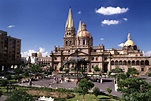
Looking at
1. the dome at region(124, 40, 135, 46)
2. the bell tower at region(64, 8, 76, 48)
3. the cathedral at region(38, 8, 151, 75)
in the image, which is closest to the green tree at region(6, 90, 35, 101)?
the cathedral at region(38, 8, 151, 75)

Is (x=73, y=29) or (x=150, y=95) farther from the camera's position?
(x=73, y=29)

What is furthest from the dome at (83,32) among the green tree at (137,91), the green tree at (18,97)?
the green tree at (18,97)

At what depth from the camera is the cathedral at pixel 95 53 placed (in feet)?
268

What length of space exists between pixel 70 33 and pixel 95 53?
1735cm

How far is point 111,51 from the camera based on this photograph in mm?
90438

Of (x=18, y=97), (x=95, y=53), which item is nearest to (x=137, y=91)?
(x=18, y=97)

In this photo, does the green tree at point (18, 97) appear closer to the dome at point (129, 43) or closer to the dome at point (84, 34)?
the dome at point (84, 34)

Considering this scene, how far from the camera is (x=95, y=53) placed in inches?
3408

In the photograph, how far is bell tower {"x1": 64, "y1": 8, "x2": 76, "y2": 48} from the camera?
96200mm

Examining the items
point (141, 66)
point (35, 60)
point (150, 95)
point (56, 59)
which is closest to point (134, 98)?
point (150, 95)

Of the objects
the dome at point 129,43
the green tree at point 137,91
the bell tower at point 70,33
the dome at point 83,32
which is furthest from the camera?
the bell tower at point 70,33

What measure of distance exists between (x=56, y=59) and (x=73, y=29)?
635 inches

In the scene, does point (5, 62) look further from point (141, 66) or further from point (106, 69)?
point (141, 66)

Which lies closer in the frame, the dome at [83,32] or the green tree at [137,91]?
the green tree at [137,91]
